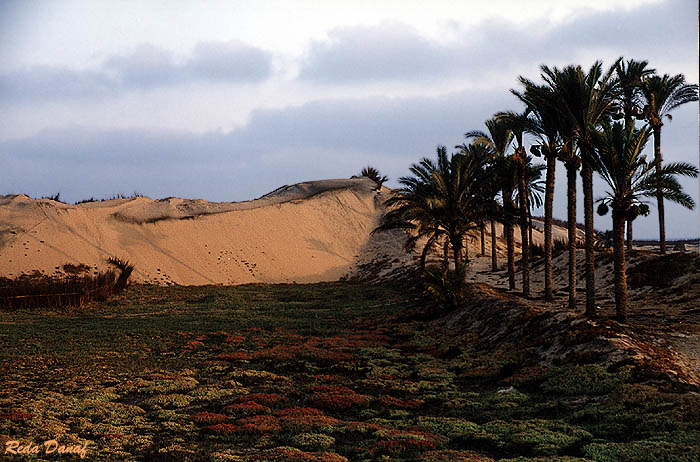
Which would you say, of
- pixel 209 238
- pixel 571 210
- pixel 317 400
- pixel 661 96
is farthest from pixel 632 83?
pixel 209 238

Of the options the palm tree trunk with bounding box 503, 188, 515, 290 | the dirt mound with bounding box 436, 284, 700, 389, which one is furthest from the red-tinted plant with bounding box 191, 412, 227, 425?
the palm tree trunk with bounding box 503, 188, 515, 290

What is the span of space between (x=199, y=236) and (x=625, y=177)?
2272 inches

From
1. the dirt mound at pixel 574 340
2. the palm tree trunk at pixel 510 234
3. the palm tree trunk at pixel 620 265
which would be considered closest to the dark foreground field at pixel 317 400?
the dirt mound at pixel 574 340

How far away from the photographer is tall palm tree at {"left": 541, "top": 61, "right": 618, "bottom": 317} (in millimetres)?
26016

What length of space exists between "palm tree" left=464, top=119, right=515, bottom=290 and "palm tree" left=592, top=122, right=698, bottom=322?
12.1m

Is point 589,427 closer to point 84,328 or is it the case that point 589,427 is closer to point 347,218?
point 84,328

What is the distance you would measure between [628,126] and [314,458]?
1934 cm

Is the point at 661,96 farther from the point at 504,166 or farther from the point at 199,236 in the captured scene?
the point at 199,236

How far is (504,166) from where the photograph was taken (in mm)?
39062

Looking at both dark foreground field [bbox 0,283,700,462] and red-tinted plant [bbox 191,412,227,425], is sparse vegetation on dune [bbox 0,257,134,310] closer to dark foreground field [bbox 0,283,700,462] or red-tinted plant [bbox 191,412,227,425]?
dark foreground field [bbox 0,283,700,462]

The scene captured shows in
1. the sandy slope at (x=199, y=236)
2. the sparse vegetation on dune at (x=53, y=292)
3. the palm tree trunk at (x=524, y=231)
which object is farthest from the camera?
the sandy slope at (x=199, y=236)

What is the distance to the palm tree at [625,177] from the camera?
76.0 ft

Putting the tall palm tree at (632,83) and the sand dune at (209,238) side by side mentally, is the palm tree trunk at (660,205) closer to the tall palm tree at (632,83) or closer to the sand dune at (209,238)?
the tall palm tree at (632,83)

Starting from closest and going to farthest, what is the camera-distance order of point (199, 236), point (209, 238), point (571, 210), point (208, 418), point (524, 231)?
point (208, 418) → point (571, 210) → point (524, 231) → point (199, 236) → point (209, 238)
